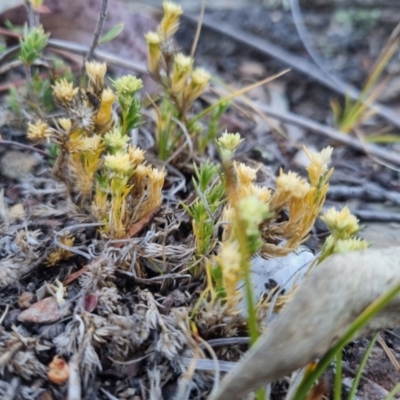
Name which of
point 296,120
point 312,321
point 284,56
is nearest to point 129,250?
point 312,321

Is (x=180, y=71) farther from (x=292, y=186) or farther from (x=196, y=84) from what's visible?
(x=292, y=186)

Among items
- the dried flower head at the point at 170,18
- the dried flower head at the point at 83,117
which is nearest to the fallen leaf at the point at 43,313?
the dried flower head at the point at 83,117

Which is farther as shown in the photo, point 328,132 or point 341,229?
point 328,132

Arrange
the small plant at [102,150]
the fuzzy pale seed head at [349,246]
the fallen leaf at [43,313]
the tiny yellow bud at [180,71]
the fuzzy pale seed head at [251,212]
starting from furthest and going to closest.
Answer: the tiny yellow bud at [180,71], the small plant at [102,150], the fallen leaf at [43,313], the fuzzy pale seed head at [349,246], the fuzzy pale seed head at [251,212]

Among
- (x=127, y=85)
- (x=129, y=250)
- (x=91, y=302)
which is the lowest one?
(x=91, y=302)

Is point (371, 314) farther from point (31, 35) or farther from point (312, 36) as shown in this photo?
point (312, 36)

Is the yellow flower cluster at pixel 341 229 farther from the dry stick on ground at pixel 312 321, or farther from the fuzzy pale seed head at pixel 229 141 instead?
the fuzzy pale seed head at pixel 229 141

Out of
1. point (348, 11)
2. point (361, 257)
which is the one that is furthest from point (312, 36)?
point (361, 257)
